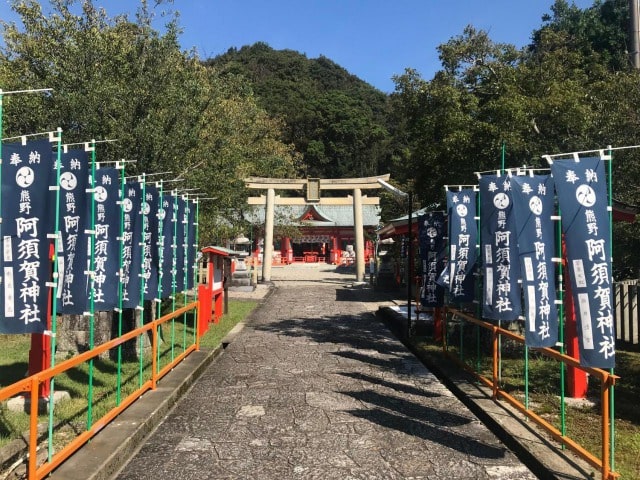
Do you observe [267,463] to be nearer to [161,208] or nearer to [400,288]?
[161,208]

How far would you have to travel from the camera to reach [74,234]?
18.0 feet

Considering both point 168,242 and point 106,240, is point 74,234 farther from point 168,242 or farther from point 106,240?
point 168,242

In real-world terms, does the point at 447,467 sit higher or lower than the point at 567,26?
lower

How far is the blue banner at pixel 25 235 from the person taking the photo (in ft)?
14.1

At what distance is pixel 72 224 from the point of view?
214 inches

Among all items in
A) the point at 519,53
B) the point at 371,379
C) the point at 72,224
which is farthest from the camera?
the point at 519,53

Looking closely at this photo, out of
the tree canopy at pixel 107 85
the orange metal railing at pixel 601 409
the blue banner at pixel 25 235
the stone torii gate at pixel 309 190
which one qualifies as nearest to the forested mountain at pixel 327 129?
the stone torii gate at pixel 309 190

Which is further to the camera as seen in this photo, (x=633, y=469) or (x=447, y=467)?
(x=447, y=467)

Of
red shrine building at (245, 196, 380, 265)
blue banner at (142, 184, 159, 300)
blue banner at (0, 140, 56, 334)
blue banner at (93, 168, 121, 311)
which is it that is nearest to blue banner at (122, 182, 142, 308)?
blue banner at (142, 184, 159, 300)

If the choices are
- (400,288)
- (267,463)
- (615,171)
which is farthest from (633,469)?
(400,288)

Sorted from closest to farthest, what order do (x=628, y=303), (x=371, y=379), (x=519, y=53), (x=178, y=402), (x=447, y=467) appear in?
(x=447, y=467) < (x=178, y=402) < (x=371, y=379) < (x=628, y=303) < (x=519, y=53)

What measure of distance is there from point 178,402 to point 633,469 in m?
5.03

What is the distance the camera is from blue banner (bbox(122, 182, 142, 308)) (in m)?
7.18

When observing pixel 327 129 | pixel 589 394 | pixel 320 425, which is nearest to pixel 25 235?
pixel 320 425
